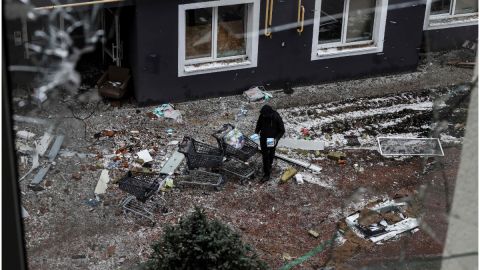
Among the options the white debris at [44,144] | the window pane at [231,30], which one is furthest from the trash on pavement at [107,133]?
the window pane at [231,30]

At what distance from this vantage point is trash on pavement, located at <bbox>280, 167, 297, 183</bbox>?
929 cm

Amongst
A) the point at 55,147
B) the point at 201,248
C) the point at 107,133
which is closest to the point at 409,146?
the point at 107,133

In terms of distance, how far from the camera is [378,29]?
11.9 meters

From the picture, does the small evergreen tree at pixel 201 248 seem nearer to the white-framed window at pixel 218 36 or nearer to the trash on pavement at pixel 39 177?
the trash on pavement at pixel 39 177

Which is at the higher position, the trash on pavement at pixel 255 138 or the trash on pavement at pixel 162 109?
the trash on pavement at pixel 162 109

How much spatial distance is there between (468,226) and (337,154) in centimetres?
751

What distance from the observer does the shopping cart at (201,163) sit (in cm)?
905

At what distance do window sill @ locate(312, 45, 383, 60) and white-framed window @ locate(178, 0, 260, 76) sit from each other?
122 cm

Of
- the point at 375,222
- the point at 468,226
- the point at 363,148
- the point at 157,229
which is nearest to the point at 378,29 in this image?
the point at 363,148

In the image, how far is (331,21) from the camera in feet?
38.4

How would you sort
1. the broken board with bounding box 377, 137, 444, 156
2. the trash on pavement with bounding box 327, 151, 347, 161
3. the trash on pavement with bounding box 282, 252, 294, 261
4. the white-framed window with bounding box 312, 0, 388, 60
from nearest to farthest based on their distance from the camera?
the trash on pavement with bounding box 282, 252, 294, 261
the trash on pavement with bounding box 327, 151, 347, 161
the broken board with bounding box 377, 137, 444, 156
the white-framed window with bounding box 312, 0, 388, 60

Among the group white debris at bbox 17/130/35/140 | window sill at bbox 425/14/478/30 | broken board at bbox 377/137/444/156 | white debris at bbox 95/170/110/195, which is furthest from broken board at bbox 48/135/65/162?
window sill at bbox 425/14/478/30

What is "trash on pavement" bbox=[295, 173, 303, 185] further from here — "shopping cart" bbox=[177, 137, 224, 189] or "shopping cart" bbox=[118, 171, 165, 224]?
"shopping cart" bbox=[118, 171, 165, 224]

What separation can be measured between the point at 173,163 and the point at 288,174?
164cm
